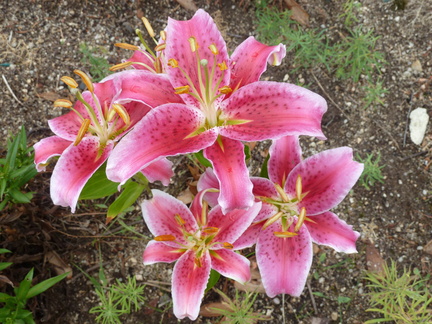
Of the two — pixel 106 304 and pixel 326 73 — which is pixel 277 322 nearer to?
pixel 106 304

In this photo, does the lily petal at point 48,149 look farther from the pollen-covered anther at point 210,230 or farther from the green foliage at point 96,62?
the green foliage at point 96,62

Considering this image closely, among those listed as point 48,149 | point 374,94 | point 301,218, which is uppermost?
point 48,149

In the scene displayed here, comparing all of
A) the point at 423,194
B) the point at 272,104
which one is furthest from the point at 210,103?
the point at 423,194

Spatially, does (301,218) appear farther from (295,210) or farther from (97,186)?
(97,186)

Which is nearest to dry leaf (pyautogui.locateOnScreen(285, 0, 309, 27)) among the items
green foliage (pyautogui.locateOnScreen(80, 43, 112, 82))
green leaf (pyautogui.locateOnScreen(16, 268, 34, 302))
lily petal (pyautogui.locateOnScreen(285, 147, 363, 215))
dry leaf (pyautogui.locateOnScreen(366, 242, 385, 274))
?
green foliage (pyautogui.locateOnScreen(80, 43, 112, 82))

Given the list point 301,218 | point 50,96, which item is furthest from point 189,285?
point 50,96

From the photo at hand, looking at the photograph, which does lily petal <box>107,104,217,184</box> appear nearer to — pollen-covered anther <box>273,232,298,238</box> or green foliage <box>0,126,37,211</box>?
pollen-covered anther <box>273,232,298,238</box>
